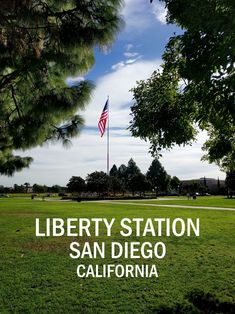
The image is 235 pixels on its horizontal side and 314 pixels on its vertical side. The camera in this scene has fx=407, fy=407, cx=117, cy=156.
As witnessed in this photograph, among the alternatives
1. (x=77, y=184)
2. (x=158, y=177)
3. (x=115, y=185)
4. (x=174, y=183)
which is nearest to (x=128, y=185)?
(x=115, y=185)

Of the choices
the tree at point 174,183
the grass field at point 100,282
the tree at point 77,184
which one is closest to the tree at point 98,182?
the tree at point 77,184

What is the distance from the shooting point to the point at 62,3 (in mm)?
6871

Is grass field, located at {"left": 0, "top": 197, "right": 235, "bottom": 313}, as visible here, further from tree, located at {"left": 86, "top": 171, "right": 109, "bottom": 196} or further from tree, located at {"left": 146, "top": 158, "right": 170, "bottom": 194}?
tree, located at {"left": 146, "top": 158, "right": 170, "bottom": 194}

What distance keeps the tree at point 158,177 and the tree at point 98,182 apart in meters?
Result: 36.9

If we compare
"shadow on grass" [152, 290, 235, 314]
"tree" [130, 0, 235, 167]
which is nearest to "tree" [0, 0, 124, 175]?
"tree" [130, 0, 235, 167]

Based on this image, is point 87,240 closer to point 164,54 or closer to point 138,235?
point 138,235

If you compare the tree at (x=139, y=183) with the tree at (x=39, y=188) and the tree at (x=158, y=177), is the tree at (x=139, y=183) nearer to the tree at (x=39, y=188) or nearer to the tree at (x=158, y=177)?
the tree at (x=158, y=177)

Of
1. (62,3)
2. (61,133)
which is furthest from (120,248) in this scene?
(62,3)

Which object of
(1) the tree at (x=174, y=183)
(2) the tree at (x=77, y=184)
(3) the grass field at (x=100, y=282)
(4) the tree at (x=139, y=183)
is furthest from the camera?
(1) the tree at (x=174, y=183)

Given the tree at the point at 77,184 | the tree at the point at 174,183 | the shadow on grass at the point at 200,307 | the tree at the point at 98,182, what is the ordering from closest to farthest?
the shadow on grass at the point at 200,307, the tree at the point at 98,182, the tree at the point at 77,184, the tree at the point at 174,183

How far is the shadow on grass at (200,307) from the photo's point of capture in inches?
236

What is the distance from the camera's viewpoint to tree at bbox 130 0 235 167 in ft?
14.1

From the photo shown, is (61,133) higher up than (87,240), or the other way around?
(61,133)

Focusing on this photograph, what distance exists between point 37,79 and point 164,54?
2607mm
